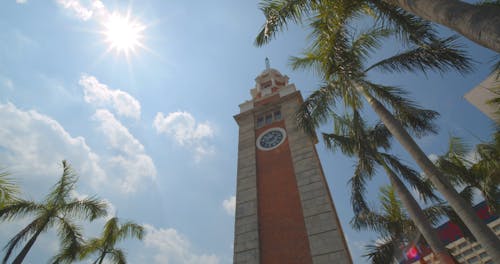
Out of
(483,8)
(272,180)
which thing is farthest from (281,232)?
(483,8)

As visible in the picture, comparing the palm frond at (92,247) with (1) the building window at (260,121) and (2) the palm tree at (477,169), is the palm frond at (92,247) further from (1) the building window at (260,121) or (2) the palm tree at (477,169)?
(2) the palm tree at (477,169)

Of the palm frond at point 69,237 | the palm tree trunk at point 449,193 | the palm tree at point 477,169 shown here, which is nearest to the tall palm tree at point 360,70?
the palm tree trunk at point 449,193

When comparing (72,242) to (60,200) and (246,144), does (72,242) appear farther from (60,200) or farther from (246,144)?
(246,144)

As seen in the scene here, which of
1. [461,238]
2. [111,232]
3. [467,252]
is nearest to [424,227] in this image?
[111,232]

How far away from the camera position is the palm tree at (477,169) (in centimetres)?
1005

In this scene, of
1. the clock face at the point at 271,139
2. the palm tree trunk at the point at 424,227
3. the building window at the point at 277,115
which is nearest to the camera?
the palm tree trunk at the point at 424,227

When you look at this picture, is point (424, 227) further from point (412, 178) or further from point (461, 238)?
point (461, 238)

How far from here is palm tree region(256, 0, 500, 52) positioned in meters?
3.52

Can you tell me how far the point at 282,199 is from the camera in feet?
60.3

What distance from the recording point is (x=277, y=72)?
34.4m

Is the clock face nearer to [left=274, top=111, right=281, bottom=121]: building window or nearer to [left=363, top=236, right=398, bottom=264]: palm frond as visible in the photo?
[left=274, top=111, right=281, bottom=121]: building window

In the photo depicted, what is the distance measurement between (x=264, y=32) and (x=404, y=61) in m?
4.65

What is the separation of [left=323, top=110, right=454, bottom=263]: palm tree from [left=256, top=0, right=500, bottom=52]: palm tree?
13.9ft

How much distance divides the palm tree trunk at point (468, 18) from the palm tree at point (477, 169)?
793cm
